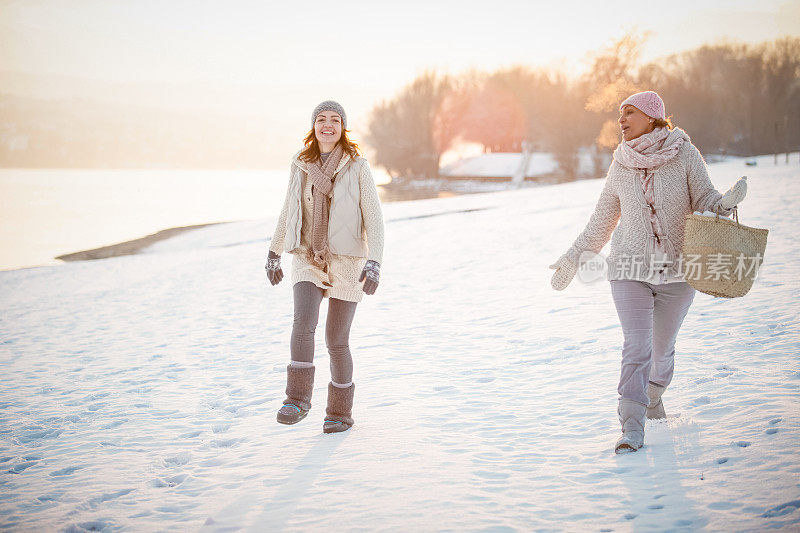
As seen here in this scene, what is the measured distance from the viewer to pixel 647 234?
372cm

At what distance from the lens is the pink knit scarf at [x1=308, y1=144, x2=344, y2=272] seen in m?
4.14

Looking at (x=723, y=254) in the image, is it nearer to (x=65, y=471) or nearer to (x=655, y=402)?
(x=655, y=402)

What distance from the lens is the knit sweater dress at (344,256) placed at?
13.7 feet

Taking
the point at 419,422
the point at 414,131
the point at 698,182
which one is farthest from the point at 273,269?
the point at 414,131

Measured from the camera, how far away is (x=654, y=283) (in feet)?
12.0

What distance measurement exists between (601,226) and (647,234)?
349 millimetres

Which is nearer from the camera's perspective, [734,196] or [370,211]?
[734,196]

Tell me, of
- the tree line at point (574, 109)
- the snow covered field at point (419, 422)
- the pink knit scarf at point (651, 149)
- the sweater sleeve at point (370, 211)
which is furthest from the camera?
the tree line at point (574, 109)

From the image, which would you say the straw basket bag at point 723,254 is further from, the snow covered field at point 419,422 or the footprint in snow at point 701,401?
the footprint in snow at point 701,401

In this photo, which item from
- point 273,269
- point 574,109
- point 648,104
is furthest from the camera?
point 574,109

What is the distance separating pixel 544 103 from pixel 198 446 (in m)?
62.5

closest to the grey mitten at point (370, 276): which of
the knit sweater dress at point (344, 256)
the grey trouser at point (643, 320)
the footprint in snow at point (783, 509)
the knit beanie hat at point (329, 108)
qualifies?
the knit sweater dress at point (344, 256)

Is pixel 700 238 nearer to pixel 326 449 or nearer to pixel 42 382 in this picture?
pixel 326 449

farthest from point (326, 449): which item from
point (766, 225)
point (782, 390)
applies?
point (766, 225)
